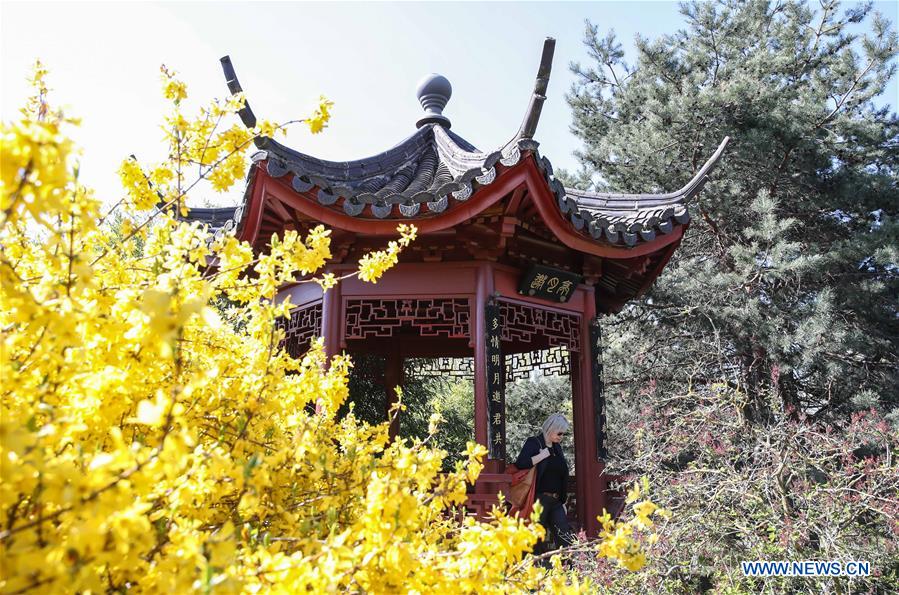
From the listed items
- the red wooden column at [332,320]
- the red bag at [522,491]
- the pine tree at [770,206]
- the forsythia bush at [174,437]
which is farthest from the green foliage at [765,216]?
the forsythia bush at [174,437]

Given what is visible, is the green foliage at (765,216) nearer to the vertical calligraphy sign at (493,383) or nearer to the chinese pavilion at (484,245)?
the chinese pavilion at (484,245)

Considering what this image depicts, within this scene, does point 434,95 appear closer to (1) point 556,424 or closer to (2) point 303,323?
(2) point 303,323

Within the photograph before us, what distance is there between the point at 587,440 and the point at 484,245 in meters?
1.66

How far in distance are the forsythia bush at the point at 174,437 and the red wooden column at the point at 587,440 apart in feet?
8.84

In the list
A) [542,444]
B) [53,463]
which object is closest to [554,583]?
[53,463]

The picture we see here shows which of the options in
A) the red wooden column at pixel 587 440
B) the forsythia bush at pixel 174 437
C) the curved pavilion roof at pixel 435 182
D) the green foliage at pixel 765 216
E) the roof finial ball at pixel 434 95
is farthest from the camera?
the green foliage at pixel 765 216

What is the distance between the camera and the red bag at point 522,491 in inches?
168

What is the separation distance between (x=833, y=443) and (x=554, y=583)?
321cm

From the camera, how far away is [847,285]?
817cm

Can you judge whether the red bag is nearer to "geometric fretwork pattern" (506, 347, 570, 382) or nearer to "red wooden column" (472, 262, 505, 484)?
"red wooden column" (472, 262, 505, 484)

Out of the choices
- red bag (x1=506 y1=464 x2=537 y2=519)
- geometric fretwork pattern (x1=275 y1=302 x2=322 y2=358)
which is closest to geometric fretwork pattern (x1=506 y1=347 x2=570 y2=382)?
red bag (x1=506 y1=464 x2=537 y2=519)

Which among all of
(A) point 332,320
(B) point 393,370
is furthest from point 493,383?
(B) point 393,370

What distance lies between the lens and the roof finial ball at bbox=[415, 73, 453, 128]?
20.9 feet

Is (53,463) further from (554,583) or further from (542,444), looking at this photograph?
(542,444)
